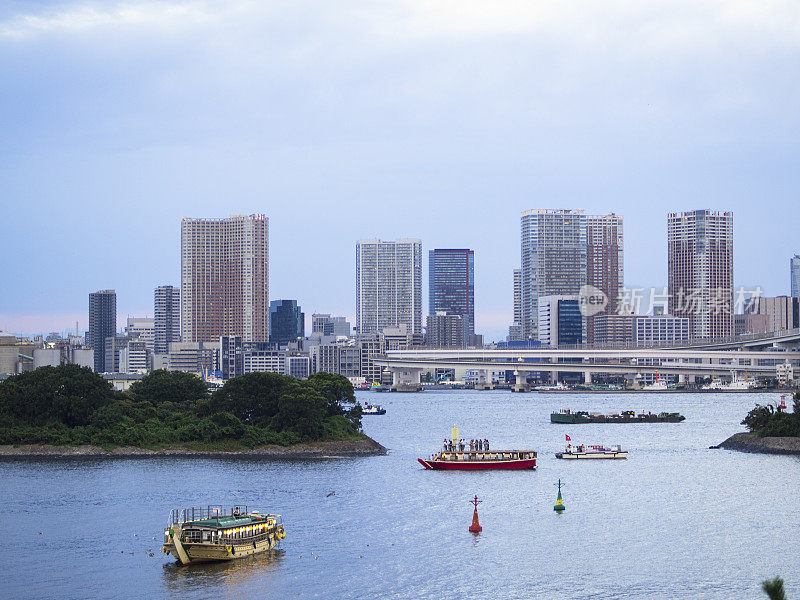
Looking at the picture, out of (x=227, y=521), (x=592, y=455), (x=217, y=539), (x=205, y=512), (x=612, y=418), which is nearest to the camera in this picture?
(x=217, y=539)

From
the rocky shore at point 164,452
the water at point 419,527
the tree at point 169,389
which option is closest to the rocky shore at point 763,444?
the water at point 419,527

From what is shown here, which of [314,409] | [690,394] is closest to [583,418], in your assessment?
[314,409]

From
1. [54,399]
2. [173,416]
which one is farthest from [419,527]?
[54,399]

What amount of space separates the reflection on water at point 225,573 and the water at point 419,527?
9 centimetres

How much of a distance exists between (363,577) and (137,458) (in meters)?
34.9

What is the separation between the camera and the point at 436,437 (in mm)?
91500

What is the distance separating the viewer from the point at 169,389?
282 ft

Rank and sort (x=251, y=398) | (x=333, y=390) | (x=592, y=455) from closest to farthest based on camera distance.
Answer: (x=592, y=455), (x=251, y=398), (x=333, y=390)

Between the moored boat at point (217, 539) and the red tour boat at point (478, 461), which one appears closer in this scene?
the moored boat at point (217, 539)

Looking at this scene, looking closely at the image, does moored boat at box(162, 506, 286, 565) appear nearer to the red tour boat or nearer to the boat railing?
the boat railing

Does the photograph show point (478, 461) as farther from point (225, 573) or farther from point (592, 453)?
Result: point (225, 573)

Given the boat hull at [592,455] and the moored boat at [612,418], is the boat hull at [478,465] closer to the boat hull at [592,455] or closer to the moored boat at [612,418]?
the boat hull at [592,455]

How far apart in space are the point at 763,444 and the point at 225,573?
4685 cm

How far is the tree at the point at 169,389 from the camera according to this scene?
85.6 metres
